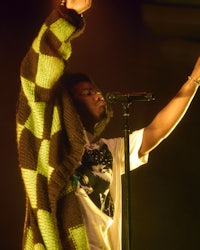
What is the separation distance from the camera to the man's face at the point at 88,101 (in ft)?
6.25

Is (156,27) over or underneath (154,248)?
over

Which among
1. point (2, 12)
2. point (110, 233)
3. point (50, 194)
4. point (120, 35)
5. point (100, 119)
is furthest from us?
point (120, 35)

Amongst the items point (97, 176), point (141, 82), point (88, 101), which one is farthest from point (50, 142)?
point (141, 82)

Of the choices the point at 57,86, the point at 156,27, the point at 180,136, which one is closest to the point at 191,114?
the point at 180,136

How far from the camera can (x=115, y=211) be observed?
1.79 metres

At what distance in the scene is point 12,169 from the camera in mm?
2279

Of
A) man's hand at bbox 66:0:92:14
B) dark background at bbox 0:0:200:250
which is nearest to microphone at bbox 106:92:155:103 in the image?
man's hand at bbox 66:0:92:14

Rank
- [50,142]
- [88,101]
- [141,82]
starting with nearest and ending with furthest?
[50,142]
[88,101]
[141,82]

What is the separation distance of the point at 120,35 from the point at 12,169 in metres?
0.86

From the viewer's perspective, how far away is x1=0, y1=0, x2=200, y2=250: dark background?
2.27 meters

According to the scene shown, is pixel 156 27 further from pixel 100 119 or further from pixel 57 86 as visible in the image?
pixel 57 86

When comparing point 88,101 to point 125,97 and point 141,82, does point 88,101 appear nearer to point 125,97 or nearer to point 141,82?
point 125,97

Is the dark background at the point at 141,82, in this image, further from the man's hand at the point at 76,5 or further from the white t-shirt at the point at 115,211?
the man's hand at the point at 76,5

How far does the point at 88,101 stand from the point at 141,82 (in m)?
0.67
